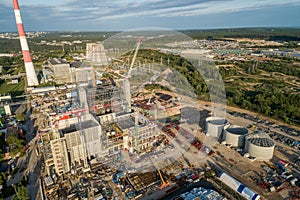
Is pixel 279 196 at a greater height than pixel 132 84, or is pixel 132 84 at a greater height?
pixel 132 84

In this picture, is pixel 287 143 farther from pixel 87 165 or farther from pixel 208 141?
pixel 87 165

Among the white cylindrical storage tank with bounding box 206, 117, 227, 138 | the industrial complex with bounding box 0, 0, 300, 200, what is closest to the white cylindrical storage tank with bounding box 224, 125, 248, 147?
the industrial complex with bounding box 0, 0, 300, 200

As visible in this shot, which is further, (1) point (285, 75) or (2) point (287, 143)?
(1) point (285, 75)

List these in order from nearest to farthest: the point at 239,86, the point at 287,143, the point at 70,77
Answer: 1. the point at 287,143
2. the point at 239,86
3. the point at 70,77

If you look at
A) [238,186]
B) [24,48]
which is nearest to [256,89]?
[238,186]

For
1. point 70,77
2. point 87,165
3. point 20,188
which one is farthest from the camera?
point 70,77

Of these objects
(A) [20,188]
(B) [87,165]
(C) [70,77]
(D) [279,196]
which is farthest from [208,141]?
(C) [70,77]
